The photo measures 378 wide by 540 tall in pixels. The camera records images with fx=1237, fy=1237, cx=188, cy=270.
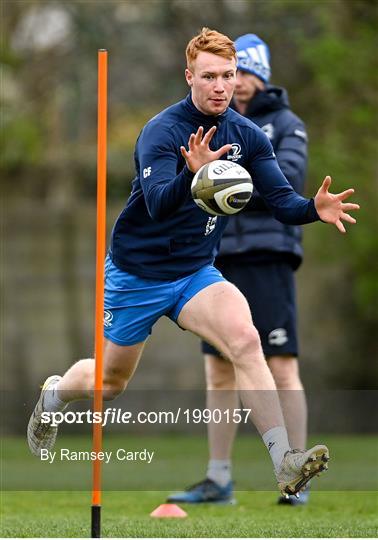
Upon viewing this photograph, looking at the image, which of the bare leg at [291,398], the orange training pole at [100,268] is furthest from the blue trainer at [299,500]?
the orange training pole at [100,268]

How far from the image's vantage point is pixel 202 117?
5.23 meters

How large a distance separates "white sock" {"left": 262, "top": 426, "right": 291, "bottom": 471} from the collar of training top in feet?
4.31

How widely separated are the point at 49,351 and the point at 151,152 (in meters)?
8.19

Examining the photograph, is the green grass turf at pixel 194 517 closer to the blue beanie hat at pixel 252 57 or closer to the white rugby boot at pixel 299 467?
the white rugby boot at pixel 299 467

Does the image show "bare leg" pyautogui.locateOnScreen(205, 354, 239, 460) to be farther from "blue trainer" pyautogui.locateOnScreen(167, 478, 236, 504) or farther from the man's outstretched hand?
the man's outstretched hand

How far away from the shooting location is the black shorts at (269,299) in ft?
22.4

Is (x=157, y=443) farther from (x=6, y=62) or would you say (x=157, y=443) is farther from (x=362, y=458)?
(x=6, y=62)

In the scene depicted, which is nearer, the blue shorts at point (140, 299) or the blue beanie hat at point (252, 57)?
the blue shorts at point (140, 299)

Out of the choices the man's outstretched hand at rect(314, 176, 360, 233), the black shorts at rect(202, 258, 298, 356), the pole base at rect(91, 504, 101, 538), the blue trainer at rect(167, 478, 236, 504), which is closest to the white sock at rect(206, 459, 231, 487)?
the blue trainer at rect(167, 478, 236, 504)

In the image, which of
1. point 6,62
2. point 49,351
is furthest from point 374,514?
point 6,62

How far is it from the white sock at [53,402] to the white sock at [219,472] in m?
1.08

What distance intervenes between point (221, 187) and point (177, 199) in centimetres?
23

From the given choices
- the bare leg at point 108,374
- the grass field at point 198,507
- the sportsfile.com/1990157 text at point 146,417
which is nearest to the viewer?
the grass field at point 198,507

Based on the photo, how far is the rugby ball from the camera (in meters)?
4.66
